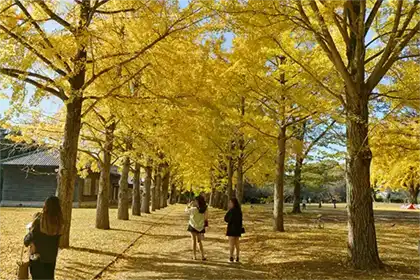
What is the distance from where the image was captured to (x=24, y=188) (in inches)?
1297

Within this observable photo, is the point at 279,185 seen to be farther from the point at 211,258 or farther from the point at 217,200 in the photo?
the point at 217,200

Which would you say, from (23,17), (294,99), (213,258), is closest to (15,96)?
(23,17)

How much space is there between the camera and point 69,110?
9.41 metres

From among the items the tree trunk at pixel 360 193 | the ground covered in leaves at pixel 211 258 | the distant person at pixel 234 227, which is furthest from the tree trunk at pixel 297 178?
the tree trunk at pixel 360 193

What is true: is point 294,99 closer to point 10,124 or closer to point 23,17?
point 23,17

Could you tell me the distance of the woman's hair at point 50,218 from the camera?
16.8ft

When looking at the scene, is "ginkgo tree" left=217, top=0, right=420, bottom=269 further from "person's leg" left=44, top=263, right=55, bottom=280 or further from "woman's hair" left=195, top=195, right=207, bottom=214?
"person's leg" left=44, top=263, right=55, bottom=280

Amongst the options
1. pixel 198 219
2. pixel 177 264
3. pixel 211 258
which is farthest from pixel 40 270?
pixel 211 258

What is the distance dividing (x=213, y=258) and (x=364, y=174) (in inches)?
161

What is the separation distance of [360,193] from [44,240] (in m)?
6.04

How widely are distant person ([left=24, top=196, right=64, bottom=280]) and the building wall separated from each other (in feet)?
97.5

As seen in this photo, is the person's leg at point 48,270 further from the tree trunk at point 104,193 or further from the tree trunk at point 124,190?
the tree trunk at point 124,190

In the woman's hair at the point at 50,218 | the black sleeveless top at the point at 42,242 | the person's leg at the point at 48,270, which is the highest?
the woman's hair at the point at 50,218

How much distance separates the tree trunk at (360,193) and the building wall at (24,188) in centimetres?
2916
